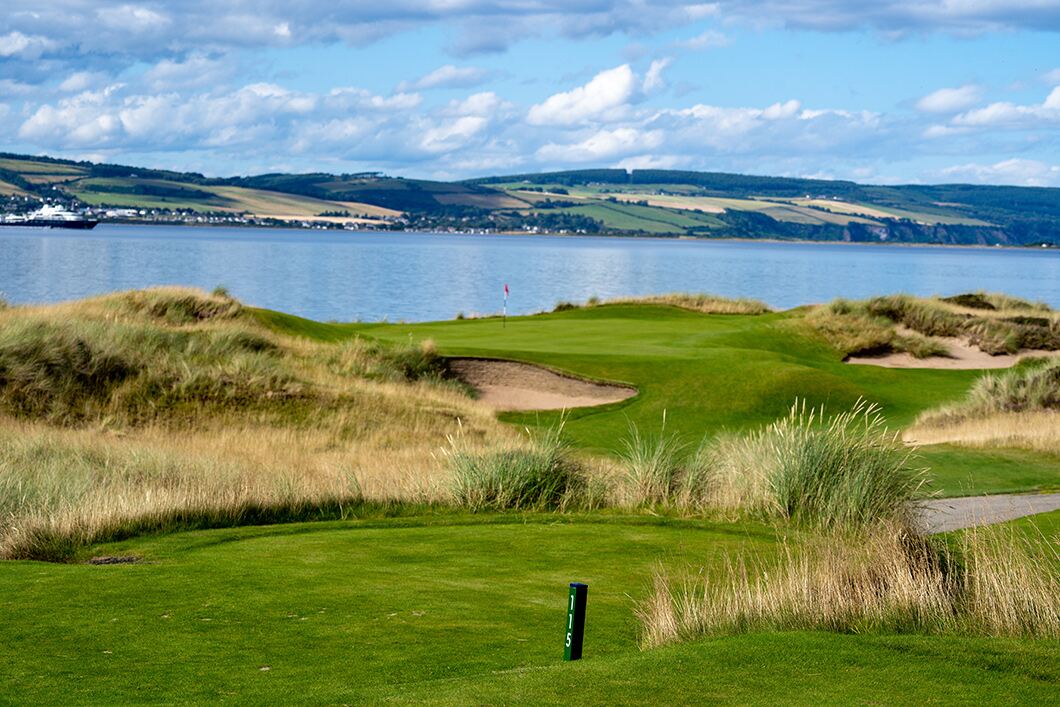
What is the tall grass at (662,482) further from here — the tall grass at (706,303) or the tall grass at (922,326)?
the tall grass at (706,303)

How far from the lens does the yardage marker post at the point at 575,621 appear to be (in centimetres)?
626

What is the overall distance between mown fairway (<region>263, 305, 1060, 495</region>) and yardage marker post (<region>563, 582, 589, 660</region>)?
1195 centimetres

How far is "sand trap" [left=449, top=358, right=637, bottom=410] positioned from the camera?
2612 centimetres

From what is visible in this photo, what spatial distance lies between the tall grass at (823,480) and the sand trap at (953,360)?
61.4ft

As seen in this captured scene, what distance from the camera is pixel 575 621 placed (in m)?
6.46

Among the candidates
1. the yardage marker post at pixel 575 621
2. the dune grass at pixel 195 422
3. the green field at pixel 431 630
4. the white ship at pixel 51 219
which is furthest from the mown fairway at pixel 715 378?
the white ship at pixel 51 219

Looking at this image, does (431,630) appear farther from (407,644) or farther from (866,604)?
(866,604)

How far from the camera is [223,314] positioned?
92.9 ft

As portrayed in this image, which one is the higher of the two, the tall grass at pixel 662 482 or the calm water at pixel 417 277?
the tall grass at pixel 662 482

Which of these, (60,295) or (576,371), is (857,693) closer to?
(576,371)

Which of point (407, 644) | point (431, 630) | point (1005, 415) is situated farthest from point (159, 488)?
point (1005, 415)

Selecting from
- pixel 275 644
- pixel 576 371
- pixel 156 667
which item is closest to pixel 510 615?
pixel 275 644

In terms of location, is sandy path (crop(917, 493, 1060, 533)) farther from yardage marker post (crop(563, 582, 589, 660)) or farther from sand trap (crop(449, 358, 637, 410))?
sand trap (crop(449, 358, 637, 410))

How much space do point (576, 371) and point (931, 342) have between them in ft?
42.2
